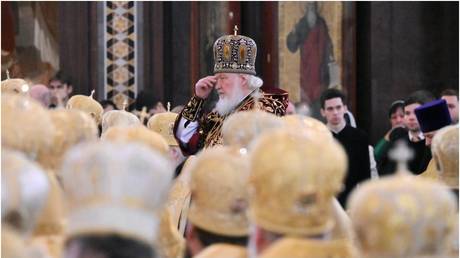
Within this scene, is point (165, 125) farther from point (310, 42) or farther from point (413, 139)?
point (310, 42)

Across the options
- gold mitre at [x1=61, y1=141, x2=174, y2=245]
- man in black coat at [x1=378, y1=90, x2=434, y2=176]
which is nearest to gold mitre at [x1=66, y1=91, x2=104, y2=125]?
man in black coat at [x1=378, y1=90, x2=434, y2=176]

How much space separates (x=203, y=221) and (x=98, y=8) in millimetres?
10804

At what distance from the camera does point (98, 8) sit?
15.4m

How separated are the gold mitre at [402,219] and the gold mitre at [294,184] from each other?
0.72 feet

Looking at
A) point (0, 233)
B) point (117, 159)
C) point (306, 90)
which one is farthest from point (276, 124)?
point (306, 90)

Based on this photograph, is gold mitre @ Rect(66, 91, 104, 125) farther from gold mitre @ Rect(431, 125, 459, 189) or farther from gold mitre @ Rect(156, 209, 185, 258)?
gold mitre @ Rect(431, 125, 459, 189)

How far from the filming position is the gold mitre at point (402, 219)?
12.8ft

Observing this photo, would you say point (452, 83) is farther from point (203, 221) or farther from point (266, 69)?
point (203, 221)

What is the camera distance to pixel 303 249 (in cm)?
412

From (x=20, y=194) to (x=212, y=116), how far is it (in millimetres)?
4428

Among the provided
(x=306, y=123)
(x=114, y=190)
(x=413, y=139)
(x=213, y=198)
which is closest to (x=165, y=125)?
(x=413, y=139)

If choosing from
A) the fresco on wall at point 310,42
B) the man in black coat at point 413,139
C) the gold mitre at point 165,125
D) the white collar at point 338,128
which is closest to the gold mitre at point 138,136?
the gold mitre at point 165,125

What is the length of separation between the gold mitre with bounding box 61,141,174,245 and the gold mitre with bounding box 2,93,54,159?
641 mm

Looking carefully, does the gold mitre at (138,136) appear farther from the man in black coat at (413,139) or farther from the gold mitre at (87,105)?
the man in black coat at (413,139)
